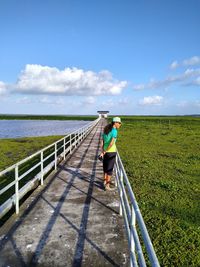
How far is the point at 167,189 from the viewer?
36.4 ft

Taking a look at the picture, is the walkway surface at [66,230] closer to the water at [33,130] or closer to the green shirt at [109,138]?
the green shirt at [109,138]

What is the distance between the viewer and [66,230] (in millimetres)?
5629

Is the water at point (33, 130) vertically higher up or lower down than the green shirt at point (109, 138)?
lower down

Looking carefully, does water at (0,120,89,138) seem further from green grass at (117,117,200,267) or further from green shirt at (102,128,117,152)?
green shirt at (102,128,117,152)

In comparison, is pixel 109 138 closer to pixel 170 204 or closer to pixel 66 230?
pixel 66 230

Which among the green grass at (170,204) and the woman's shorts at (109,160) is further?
the woman's shorts at (109,160)

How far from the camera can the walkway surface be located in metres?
4.55

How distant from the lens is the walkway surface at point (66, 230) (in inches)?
179

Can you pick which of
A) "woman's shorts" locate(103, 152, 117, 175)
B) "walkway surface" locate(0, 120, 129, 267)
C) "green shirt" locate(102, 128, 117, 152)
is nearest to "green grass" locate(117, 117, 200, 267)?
"walkway surface" locate(0, 120, 129, 267)

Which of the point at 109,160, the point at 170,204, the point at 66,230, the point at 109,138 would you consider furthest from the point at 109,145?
the point at 170,204

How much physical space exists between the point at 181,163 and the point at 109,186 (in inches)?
364

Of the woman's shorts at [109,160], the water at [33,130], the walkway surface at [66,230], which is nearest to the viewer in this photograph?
the walkway surface at [66,230]

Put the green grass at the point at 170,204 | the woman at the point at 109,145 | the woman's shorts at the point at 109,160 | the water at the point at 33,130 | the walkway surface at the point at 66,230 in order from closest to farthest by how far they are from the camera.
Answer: the walkway surface at the point at 66,230, the green grass at the point at 170,204, the woman at the point at 109,145, the woman's shorts at the point at 109,160, the water at the point at 33,130

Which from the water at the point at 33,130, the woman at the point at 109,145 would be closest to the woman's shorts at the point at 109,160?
the woman at the point at 109,145
